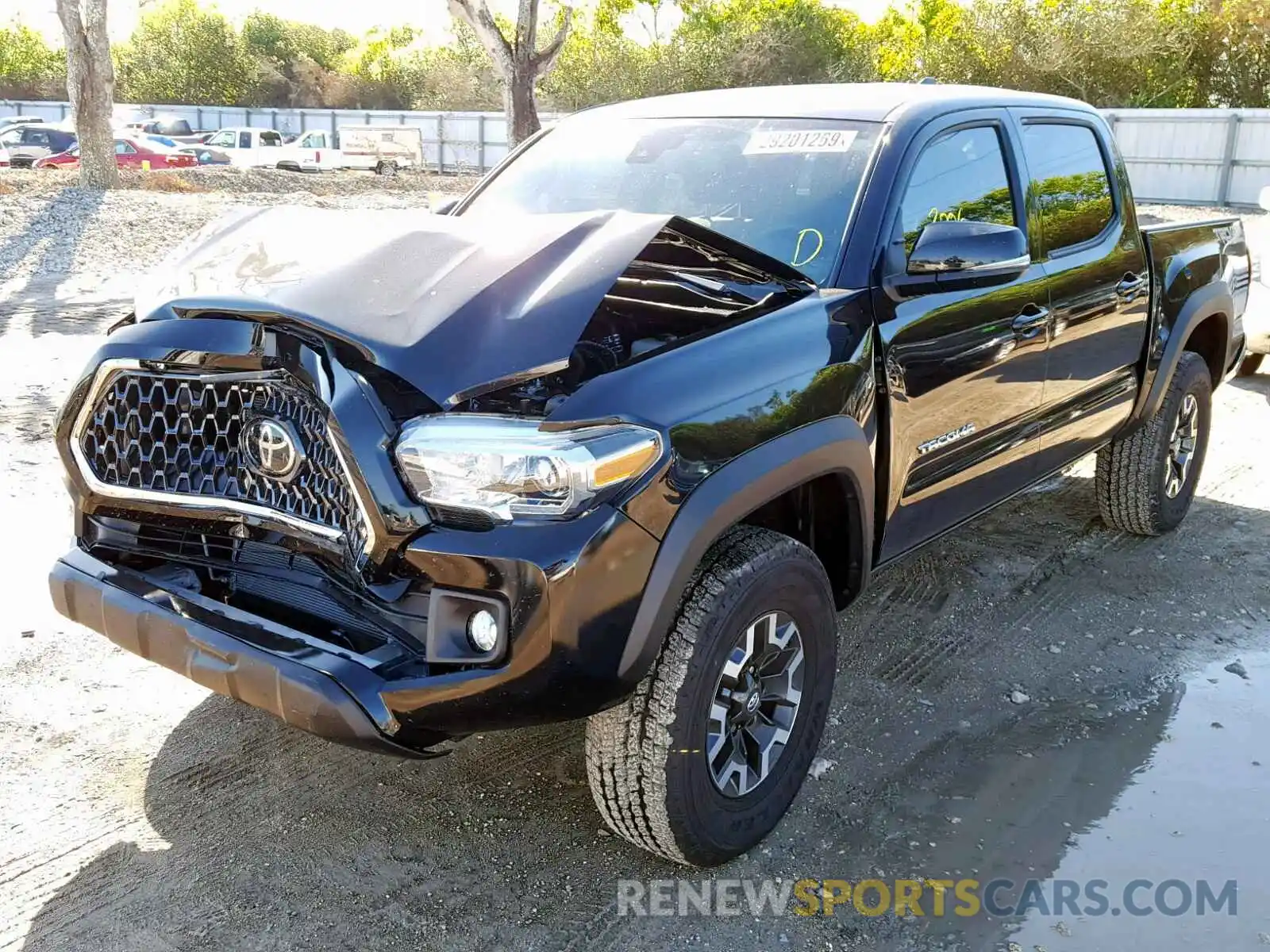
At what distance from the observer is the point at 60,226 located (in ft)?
44.2

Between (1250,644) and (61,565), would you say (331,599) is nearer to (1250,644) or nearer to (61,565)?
(61,565)

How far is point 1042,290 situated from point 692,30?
42829mm

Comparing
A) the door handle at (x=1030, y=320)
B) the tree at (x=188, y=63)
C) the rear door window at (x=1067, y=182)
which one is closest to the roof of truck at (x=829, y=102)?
the rear door window at (x=1067, y=182)

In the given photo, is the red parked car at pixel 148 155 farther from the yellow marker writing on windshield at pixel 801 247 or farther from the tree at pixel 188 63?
the tree at pixel 188 63

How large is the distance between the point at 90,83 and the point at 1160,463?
16645mm

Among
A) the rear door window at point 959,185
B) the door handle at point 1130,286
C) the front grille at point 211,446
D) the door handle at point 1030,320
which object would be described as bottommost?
the front grille at point 211,446

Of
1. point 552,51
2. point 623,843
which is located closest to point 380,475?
point 623,843

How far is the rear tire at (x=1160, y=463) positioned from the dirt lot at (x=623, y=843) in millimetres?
470

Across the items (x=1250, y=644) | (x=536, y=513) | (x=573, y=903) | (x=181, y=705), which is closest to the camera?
(x=536, y=513)

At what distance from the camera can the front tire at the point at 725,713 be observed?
8.38 feet

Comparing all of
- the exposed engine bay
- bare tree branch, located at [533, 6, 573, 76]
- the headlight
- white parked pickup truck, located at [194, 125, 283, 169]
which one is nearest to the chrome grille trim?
the headlight

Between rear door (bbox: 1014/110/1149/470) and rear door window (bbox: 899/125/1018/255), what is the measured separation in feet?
0.61

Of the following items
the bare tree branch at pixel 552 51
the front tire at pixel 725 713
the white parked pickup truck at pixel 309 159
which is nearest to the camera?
the front tire at pixel 725 713

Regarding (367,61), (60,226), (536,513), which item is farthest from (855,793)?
(367,61)
